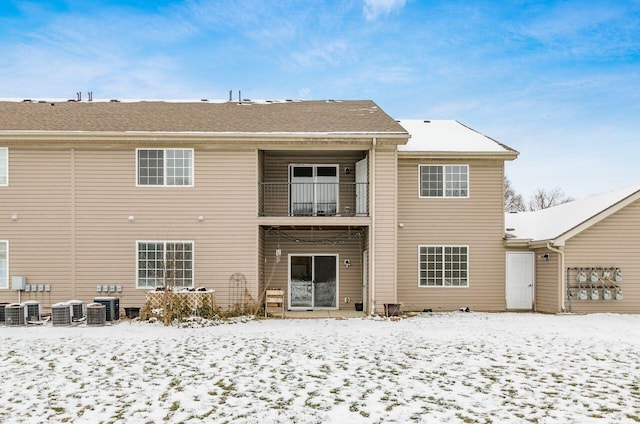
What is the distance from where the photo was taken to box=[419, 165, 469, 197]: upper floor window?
16.6m

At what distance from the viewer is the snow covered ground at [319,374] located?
20.1 ft

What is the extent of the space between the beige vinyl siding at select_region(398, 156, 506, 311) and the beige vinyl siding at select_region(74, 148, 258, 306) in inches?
206

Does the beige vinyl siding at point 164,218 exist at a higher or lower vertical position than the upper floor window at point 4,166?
lower

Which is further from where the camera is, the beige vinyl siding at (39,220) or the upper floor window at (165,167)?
the upper floor window at (165,167)

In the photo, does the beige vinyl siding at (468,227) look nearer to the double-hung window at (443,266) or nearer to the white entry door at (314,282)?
the double-hung window at (443,266)

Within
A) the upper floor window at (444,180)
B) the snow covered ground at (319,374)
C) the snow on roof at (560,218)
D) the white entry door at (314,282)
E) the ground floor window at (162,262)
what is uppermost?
the upper floor window at (444,180)

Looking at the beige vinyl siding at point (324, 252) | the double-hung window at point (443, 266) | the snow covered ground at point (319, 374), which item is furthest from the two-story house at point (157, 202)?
the snow covered ground at point (319, 374)

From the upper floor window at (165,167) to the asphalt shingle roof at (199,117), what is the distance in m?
0.69

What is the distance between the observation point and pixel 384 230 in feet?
48.6

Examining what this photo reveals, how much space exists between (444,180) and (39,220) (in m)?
12.7

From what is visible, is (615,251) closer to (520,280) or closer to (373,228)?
(520,280)

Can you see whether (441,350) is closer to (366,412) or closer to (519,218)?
(366,412)

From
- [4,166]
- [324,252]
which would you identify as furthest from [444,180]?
[4,166]

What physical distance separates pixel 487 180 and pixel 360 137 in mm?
4961
